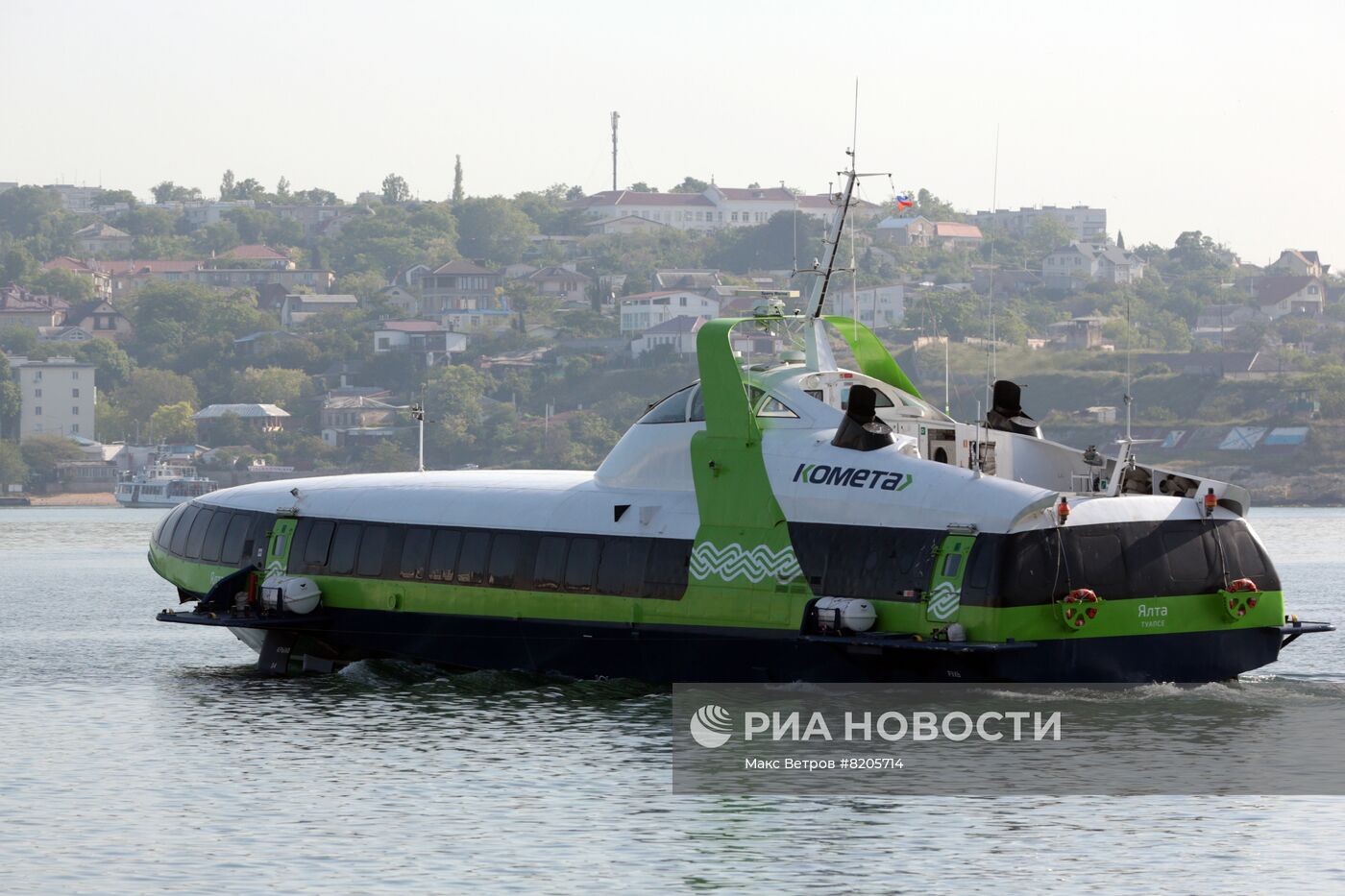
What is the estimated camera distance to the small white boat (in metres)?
177

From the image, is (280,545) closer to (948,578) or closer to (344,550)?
(344,550)

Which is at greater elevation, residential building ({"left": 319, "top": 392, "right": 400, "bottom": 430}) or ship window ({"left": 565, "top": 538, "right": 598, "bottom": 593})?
ship window ({"left": 565, "top": 538, "right": 598, "bottom": 593})

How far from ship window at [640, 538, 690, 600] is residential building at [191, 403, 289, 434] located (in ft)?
549

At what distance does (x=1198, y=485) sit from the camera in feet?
100

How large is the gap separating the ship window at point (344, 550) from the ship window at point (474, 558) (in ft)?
7.22

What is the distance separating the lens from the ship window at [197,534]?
38.2 metres

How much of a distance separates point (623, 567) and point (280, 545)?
709cm

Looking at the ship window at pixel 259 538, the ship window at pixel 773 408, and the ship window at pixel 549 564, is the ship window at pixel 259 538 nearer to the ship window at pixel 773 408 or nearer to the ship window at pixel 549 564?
the ship window at pixel 549 564

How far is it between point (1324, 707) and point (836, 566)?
745 centimetres

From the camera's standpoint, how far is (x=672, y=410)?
109 feet

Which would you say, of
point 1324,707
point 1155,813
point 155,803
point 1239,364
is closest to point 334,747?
point 155,803

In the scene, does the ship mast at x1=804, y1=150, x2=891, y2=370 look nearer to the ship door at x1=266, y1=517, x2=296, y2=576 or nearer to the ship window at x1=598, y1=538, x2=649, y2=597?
the ship window at x1=598, y1=538, x2=649, y2=597

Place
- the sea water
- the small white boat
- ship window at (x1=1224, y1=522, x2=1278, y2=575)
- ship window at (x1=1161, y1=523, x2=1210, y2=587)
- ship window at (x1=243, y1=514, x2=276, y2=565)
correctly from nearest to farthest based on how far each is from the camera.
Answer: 1. the sea water
2. ship window at (x1=1161, y1=523, x2=1210, y2=587)
3. ship window at (x1=1224, y1=522, x2=1278, y2=575)
4. ship window at (x1=243, y1=514, x2=276, y2=565)
5. the small white boat

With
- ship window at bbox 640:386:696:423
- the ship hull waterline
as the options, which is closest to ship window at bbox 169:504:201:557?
the ship hull waterline
